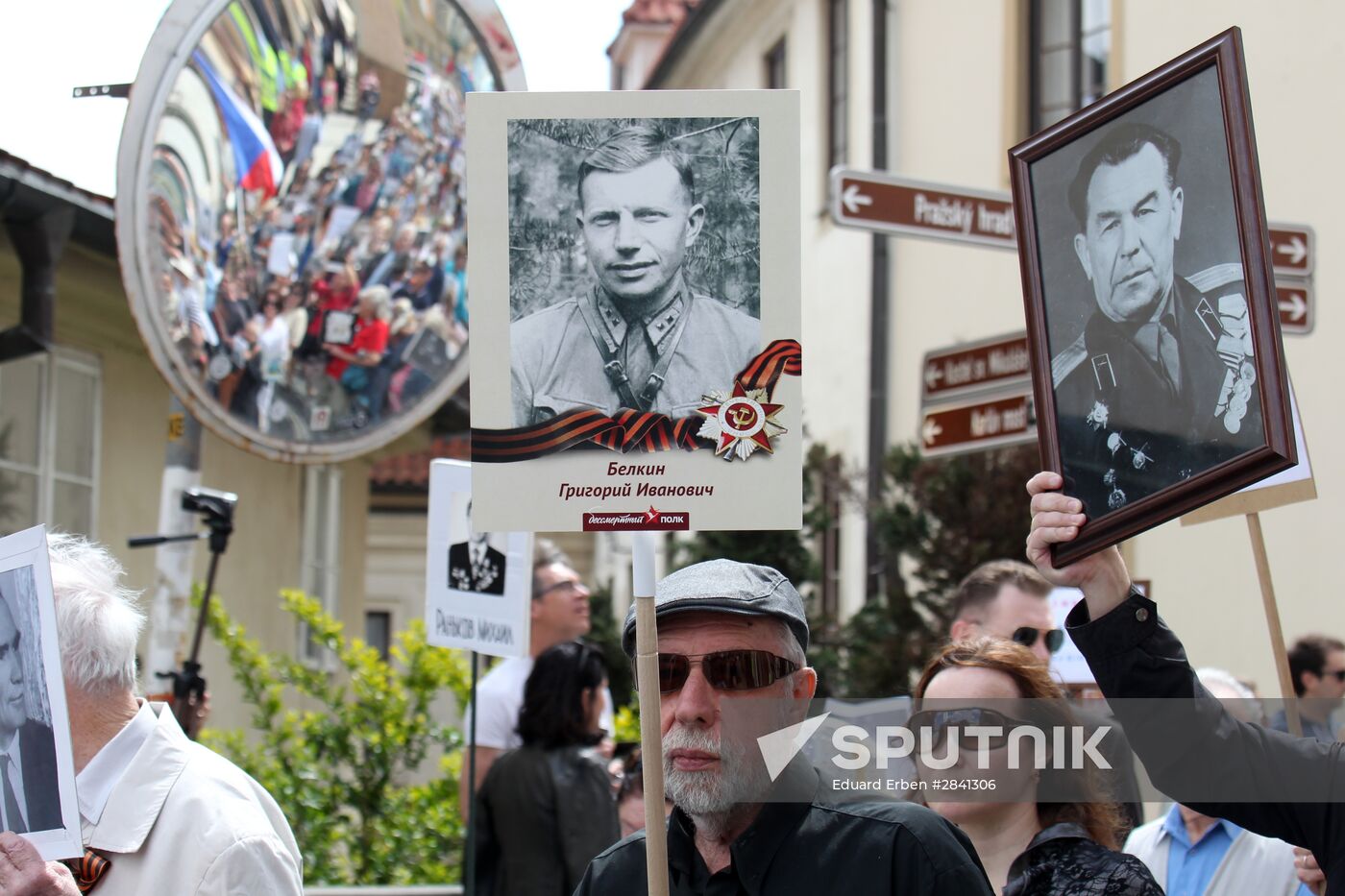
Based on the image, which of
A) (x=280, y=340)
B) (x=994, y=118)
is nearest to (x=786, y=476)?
(x=280, y=340)

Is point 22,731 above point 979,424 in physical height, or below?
below

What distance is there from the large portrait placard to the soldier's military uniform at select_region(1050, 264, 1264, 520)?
18.2 inches

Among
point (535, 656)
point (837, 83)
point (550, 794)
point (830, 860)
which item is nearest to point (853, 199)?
point (535, 656)

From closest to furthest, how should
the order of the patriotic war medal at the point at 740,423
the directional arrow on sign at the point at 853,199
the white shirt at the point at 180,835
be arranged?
the order of the patriotic war medal at the point at 740,423, the white shirt at the point at 180,835, the directional arrow on sign at the point at 853,199

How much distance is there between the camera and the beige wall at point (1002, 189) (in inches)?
363

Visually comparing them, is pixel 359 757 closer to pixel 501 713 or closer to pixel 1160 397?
pixel 501 713

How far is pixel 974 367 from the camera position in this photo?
7301mm

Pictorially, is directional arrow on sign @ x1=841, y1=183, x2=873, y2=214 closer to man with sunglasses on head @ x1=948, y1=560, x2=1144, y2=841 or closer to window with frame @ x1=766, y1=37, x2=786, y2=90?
man with sunglasses on head @ x1=948, y1=560, x2=1144, y2=841

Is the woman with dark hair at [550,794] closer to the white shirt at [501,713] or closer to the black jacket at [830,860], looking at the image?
the white shirt at [501,713]

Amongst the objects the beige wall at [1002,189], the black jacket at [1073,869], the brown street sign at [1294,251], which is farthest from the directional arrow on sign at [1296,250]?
the black jacket at [1073,869]

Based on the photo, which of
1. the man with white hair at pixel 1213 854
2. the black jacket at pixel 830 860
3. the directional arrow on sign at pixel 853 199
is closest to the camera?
the black jacket at pixel 830 860

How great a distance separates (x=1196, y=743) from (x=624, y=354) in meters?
1.06

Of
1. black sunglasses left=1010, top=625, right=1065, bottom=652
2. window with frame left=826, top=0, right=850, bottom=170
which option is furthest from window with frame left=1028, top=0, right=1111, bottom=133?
black sunglasses left=1010, top=625, right=1065, bottom=652

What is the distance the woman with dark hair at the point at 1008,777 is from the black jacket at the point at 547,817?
230 cm
